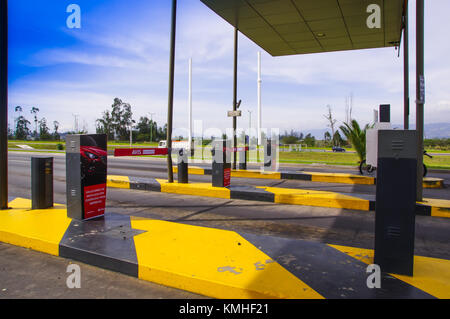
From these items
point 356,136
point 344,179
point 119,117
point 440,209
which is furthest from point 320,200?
point 119,117

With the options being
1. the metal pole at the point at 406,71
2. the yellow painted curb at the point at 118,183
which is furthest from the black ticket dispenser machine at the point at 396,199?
the yellow painted curb at the point at 118,183

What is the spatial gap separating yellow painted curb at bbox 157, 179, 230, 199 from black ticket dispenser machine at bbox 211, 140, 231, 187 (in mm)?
293

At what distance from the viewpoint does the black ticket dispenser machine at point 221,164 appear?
29.6 ft

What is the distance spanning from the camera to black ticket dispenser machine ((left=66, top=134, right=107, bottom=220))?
5.22 m

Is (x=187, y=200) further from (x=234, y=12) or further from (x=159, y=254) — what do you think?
(x=234, y=12)

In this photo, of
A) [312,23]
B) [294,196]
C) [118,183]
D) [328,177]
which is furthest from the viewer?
[328,177]

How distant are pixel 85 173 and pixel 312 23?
297 inches

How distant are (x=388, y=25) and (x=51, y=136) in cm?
9853

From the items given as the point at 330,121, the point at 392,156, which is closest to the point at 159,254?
the point at 392,156

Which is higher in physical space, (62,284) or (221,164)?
(221,164)

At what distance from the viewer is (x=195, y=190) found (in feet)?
30.2

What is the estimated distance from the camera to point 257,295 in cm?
299

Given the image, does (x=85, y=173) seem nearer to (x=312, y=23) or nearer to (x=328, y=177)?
(x=312, y=23)
